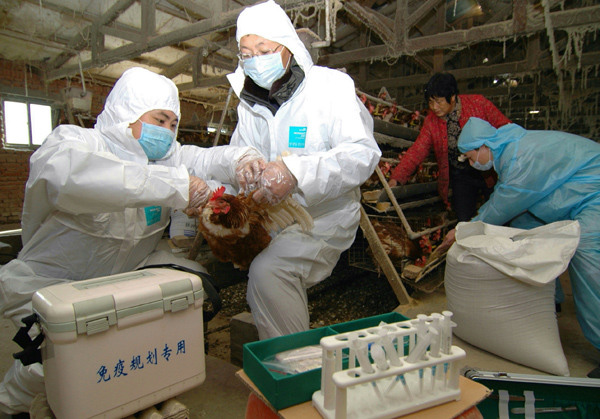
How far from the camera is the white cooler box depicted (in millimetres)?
1178

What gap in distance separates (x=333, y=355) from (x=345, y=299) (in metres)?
3.33

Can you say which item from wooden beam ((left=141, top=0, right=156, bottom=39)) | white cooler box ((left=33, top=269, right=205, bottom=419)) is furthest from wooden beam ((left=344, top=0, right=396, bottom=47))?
white cooler box ((left=33, top=269, right=205, bottom=419))

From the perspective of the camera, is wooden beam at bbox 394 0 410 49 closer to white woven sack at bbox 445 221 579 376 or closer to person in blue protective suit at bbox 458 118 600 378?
person in blue protective suit at bbox 458 118 600 378

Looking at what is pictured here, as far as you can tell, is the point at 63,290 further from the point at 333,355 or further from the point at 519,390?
the point at 519,390

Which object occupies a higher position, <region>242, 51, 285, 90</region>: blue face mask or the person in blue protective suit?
<region>242, 51, 285, 90</region>: blue face mask

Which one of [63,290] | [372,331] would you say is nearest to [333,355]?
[372,331]

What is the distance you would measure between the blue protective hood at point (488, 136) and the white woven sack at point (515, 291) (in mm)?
721

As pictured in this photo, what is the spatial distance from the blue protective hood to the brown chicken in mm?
1766

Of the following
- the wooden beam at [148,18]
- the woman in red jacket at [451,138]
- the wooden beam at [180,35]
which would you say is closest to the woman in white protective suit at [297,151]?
the wooden beam at [180,35]

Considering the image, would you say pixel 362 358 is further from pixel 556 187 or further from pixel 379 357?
pixel 556 187

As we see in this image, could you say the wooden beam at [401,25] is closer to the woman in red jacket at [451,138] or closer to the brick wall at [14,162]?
the woman in red jacket at [451,138]

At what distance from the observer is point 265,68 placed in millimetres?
2139

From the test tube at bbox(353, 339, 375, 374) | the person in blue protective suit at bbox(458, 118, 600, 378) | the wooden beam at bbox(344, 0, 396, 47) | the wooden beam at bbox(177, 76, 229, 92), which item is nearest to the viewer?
the test tube at bbox(353, 339, 375, 374)

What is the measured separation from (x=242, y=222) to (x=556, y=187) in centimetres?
227
